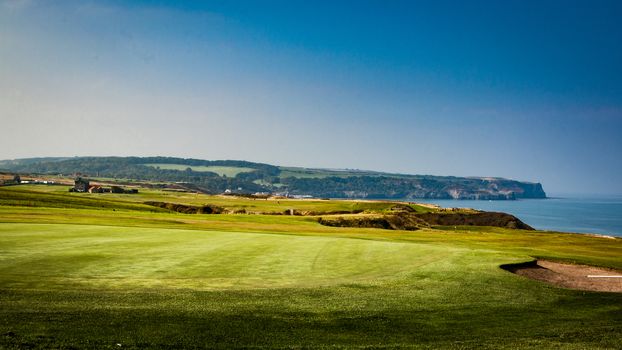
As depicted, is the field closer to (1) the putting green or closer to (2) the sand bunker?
(1) the putting green

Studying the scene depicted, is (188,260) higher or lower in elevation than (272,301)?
higher

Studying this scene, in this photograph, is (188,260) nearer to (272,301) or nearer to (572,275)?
(272,301)

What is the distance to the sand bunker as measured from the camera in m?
23.4

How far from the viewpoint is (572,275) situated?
1030 inches

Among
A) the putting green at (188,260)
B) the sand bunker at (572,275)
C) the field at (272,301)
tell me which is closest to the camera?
the field at (272,301)

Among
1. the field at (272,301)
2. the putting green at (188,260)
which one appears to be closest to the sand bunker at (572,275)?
the field at (272,301)

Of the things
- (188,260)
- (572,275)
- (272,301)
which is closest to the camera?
(272,301)

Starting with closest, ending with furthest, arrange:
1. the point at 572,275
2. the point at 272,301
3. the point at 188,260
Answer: the point at 272,301 → the point at 188,260 → the point at 572,275

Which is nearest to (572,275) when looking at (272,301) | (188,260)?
(272,301)

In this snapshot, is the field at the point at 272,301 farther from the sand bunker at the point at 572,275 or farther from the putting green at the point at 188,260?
the sand bunker at the point at 572,275

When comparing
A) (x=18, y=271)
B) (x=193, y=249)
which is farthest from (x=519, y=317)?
(x=18, y=271)

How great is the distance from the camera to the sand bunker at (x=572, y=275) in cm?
2337

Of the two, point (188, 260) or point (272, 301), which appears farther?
point (188, 260)

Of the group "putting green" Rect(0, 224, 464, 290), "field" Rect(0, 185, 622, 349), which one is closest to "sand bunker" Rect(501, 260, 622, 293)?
"field" Rect(0, 185, 622, 349)
